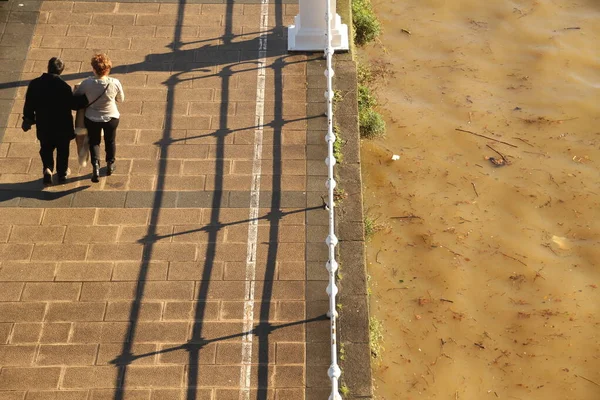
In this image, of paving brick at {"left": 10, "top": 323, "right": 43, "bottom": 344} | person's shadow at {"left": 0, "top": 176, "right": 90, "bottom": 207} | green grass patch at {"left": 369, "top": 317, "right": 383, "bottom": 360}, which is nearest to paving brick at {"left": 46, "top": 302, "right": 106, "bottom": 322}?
paving brick at {"left": 10, "top": 323, "right": 43, "bottom": 344}

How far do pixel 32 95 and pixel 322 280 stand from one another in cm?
360

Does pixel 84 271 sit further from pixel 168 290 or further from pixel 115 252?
pixel 168 290

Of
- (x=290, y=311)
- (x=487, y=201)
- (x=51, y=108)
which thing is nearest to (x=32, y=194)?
(x=51, y=108)

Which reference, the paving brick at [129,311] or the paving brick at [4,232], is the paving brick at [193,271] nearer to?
the paving brick at [129,311]

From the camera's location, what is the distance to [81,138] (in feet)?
30.8

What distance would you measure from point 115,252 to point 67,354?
130 centimetres

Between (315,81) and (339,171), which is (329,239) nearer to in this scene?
(339,171)

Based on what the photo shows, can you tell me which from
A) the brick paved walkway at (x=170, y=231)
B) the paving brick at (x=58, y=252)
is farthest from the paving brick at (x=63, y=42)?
Result: the paving brick at (x=58, y=252)

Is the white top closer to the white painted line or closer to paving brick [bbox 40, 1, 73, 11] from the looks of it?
the white painted line

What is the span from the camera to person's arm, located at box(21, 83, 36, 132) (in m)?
8.98

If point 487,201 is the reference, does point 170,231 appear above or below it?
above

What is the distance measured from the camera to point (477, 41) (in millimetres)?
13641

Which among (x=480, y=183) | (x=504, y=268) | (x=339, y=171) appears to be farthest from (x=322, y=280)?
(x=480, y=183)

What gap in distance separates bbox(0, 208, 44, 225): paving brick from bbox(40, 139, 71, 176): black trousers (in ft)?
1.69
